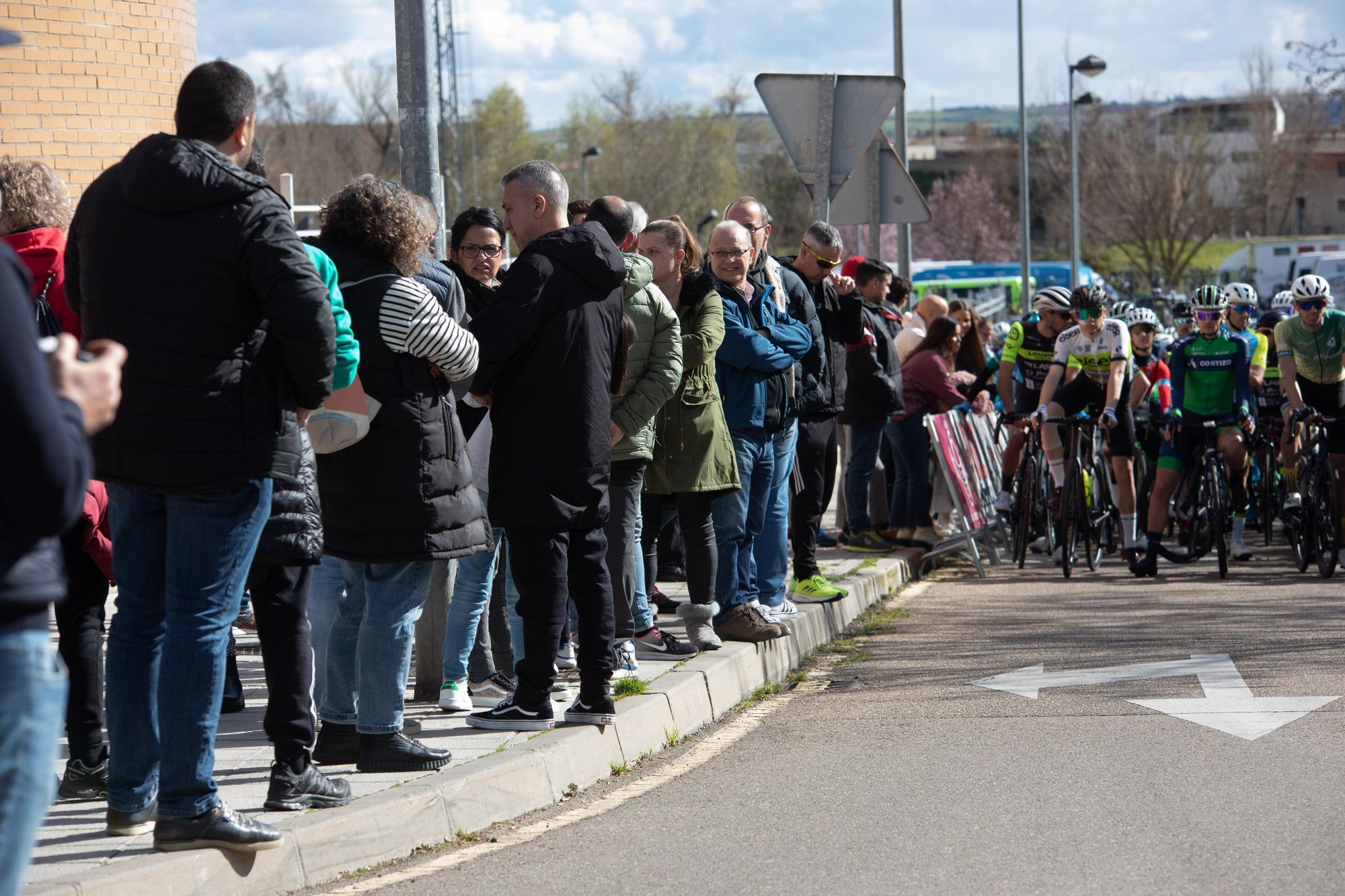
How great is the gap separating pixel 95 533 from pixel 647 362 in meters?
2.53

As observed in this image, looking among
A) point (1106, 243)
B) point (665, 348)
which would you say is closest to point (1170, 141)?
point (1106, 243)

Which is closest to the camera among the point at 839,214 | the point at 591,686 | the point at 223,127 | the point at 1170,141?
the point at 223,127

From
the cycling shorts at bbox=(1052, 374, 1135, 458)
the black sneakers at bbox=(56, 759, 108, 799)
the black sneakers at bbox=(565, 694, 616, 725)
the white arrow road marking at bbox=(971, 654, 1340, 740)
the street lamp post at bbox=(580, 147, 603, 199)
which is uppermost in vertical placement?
the street lamp post at bbox=(580, 147, 603, 199)

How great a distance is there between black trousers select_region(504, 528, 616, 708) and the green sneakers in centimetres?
367

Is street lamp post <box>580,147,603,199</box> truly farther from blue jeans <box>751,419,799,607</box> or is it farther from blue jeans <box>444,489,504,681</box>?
blue jeans <box>444,489,504,681</box>

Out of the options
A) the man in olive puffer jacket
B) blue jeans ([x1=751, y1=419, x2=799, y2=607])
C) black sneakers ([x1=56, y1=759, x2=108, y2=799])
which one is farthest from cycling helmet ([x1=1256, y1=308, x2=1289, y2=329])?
black sneakers ([x1=56, y1=759, x2=108, y2=799])

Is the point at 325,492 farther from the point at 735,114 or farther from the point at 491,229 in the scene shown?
the point at 735,114

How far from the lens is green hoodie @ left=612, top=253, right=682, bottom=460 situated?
23.0ft

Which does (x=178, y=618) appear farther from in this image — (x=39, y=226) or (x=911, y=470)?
(x=911, y=470)

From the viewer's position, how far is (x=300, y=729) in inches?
201

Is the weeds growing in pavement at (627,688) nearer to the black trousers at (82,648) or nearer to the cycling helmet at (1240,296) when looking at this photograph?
the black trousers at (82,648)

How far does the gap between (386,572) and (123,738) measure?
1098 mm

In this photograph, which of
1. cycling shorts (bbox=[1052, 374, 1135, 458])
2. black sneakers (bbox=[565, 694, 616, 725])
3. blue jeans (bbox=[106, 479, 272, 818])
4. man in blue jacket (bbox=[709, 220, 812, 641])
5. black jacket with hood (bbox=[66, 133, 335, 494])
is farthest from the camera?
cycling shorts (bbox=[1052, 374, 1135, 458])

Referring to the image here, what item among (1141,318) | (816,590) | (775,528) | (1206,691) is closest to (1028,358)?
(1141,318)
